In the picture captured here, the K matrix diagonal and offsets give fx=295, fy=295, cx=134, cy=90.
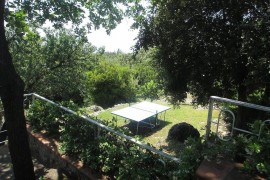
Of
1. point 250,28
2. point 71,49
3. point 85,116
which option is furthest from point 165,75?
point 71,49

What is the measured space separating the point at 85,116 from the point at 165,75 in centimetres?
333

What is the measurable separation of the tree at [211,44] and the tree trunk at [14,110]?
12.8 ft

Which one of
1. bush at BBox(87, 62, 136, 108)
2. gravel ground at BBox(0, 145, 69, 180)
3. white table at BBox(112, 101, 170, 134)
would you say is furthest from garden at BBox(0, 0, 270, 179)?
bush at BBox(87, 62, 136, 108)

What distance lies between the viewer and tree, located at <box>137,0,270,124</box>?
5738mm

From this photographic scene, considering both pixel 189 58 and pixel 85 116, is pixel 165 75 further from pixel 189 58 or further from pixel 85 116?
pixel 85 116

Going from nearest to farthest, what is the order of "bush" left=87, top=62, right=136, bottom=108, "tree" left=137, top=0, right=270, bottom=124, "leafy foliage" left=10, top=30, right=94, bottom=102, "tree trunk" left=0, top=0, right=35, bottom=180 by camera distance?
"tree trunk" left=0, top=0, right=35, bottom=180
"tree" left=137, top=0, right=270, bottom=124
"leafy foliage" left=10, top=30, right=94, bottom=102
"bush" left=87, top=62, right=136, bottom=108

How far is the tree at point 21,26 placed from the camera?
4.37m

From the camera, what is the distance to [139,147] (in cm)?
437

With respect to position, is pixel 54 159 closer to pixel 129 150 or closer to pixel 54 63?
pixel 129 150

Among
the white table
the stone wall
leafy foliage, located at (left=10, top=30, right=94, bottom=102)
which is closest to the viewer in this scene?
the stone wall

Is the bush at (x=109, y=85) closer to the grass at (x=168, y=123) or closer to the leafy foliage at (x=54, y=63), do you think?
the grass at (x=168, y=123)

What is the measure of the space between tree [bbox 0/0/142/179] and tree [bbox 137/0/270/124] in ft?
4.08

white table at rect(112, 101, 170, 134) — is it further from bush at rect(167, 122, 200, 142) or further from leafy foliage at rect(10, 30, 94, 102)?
leafy foliage at rect(10, 30, 94, 102)

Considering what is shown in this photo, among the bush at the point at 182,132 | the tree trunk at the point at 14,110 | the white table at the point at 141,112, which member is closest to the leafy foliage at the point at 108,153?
the tree trunk at the point at 14,110
